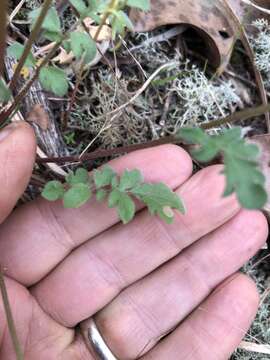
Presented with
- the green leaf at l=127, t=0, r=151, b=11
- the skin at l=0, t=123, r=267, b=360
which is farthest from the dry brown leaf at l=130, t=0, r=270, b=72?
the green leaf at l=127, t=0, r=151, b=11

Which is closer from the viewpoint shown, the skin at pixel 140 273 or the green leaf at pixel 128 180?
the green leaf at pixel 128 180

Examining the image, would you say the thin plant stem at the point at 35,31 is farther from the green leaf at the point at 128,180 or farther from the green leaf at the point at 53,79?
the green leaf at the point at 128,180

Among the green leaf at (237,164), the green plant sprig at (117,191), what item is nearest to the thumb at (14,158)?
the green plant sprig at (117,191)

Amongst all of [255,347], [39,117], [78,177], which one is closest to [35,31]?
[78,177]

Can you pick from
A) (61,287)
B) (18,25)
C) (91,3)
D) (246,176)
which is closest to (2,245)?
(61,287)

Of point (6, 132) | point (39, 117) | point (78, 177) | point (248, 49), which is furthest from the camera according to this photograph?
point (248, 49)

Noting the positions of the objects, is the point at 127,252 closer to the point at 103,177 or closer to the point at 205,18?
the point at 103,177

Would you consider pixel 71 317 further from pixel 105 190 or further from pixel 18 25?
pixel 18 25
